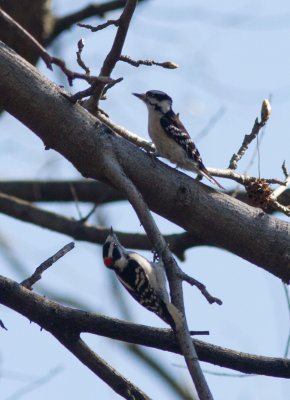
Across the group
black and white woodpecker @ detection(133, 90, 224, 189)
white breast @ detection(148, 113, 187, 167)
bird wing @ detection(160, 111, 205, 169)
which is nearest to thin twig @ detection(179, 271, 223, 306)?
black and white woodpecker @ detection(133, 90, 224, 189)

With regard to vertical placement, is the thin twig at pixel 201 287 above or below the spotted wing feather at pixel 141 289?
below

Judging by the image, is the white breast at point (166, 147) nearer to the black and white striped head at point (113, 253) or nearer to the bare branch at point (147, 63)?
the black and white striped head at point (113, 253)

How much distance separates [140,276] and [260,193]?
124cm

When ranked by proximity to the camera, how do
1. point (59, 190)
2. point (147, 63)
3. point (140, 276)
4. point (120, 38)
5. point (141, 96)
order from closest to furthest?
point (120, 38)
point (147, 63)
point (140, 276)
point (141, 96)
point (59, 190)

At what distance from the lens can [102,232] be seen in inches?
246

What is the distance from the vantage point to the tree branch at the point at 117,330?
11.5 feet

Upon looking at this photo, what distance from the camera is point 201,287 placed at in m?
3.28

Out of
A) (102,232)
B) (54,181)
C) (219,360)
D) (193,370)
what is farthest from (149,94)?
(193,370)

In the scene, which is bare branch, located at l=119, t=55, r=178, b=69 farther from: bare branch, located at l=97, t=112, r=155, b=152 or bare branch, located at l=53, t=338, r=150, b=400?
bare branch, located at l=53, t=338, r=150, b=400

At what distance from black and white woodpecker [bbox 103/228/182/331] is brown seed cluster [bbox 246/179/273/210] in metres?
0.96

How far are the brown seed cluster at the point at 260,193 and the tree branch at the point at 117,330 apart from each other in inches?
49.3

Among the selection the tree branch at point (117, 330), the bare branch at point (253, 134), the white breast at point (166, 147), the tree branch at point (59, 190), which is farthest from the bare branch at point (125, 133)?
the tree branch at point (59, 190)

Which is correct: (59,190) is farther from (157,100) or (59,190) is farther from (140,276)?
(140,276)

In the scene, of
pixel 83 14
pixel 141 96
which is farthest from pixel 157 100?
pixel 83 14
